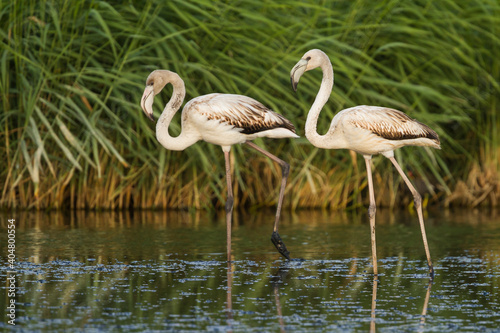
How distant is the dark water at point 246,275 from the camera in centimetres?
527

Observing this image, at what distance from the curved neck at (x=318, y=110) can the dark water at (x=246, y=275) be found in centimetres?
98

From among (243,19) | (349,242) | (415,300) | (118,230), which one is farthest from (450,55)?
(415,300)

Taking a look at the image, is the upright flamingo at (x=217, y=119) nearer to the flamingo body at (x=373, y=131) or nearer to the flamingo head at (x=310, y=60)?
the flamingo head at (x=310, y=60)

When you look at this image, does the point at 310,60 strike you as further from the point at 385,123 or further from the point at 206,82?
the point at 206,82

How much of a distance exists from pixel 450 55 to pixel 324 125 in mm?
1756

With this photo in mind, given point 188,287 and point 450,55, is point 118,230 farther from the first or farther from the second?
point 450,55

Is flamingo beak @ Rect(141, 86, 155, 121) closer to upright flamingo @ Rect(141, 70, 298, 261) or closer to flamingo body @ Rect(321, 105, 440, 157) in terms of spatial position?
upright flamingo @ Rect(141, 70, 298, 261)

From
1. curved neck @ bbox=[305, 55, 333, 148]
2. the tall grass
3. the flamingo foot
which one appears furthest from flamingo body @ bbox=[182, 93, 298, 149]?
the tall grass

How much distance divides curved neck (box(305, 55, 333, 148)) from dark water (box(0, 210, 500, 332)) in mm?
979

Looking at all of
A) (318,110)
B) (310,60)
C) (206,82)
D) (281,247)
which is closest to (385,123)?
(318,110)

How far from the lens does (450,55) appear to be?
430 inches

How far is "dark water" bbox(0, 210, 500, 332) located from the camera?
208 inches

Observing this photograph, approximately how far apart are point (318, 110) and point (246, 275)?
154 centimetres

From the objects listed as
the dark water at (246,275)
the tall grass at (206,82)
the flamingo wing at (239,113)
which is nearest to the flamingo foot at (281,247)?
the dark water at (246,275)
